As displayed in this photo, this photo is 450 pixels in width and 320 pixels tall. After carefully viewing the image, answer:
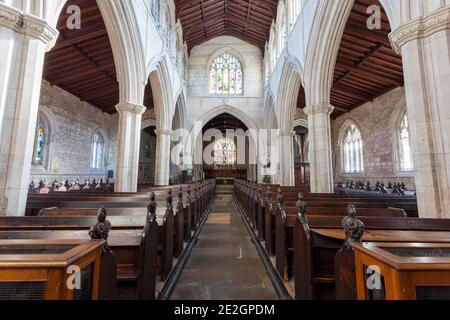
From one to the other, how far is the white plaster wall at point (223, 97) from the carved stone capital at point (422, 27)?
12.0m

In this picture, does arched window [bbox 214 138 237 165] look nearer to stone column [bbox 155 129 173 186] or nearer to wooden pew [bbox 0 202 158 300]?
stone column [bbox 155 129 173 186]

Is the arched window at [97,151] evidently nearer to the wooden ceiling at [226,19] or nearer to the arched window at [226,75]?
the arched window at [226,75]

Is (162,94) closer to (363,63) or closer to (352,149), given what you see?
(363,63)

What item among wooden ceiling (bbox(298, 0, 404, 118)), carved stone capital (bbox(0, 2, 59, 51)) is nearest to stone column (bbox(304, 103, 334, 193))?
wooden ceiling (bbox(298, 0, 404, 118))

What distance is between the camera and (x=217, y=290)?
2.43 meters

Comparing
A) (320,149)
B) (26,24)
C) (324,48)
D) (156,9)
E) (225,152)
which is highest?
(156,9)

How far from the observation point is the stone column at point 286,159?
10180 mm

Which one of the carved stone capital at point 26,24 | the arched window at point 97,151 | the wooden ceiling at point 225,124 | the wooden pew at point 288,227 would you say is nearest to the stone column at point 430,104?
the wooden pew at point 288,227

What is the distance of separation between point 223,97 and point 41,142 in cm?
983

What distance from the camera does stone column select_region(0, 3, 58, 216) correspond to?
2.75 m

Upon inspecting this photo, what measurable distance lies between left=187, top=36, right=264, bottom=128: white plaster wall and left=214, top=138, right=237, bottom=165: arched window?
24.1 ft

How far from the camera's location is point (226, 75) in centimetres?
1590

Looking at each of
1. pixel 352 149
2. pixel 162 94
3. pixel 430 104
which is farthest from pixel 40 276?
pixel 352 149

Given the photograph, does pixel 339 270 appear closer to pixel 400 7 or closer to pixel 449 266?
pixel 449 266
